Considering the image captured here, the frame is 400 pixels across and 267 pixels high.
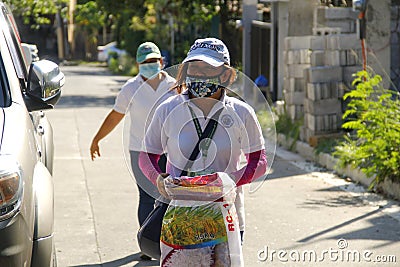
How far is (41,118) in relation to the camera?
697 centimetres

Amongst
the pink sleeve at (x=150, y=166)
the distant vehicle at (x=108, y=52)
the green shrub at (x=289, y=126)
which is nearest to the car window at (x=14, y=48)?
the pink sleeve at (x=150, y=166)

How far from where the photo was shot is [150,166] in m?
4.40

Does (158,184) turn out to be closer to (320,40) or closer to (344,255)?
(344,255)

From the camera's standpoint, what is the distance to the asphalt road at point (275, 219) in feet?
22.9

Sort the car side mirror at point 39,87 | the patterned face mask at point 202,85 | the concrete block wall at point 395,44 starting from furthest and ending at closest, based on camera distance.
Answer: the concrete block wall at point 395,44 → the car side mirror at point 39,87 → the patterned face mask at point 202,85

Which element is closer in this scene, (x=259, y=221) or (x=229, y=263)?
(x=229, y=263)

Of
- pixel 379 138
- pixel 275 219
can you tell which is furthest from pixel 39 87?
pixel 379 138

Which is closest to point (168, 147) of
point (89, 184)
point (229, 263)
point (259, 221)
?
point (229, 263)

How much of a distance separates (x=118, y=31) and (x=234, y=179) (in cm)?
4165

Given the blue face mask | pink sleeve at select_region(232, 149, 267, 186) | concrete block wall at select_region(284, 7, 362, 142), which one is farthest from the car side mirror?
concrete block wall at select_region(284, 7, 362, 142)

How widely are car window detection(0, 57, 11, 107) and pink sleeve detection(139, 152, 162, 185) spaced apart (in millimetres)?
849

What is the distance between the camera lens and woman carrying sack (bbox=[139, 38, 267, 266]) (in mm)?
4207

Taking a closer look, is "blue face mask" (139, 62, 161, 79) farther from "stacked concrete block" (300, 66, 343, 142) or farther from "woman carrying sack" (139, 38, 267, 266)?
"stacked concrete block" (300, 66, 343, 142)

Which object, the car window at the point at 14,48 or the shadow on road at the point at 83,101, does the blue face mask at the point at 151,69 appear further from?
the shadow on road at the point at 83,101
